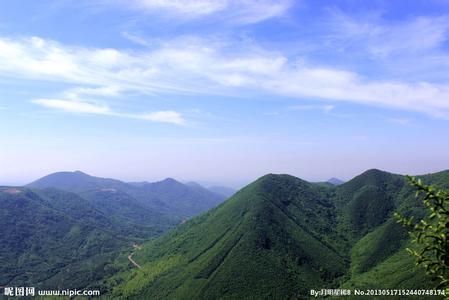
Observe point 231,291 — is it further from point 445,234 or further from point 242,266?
point 445,234

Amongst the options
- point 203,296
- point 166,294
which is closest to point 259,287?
point 203,296

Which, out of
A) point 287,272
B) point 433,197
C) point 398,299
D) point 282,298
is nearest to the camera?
point 433,197

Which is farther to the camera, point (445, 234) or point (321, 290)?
point (321, 290)

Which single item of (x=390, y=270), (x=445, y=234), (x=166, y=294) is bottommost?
(x=166, y=294)

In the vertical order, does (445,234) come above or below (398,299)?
above

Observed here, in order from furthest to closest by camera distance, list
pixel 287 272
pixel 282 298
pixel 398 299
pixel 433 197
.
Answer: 1. pixel 287 272
2. pixel 282 298
3. pixel 398 299
4. pixel 433 197

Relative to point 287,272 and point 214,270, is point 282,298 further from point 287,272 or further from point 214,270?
point 214,270
